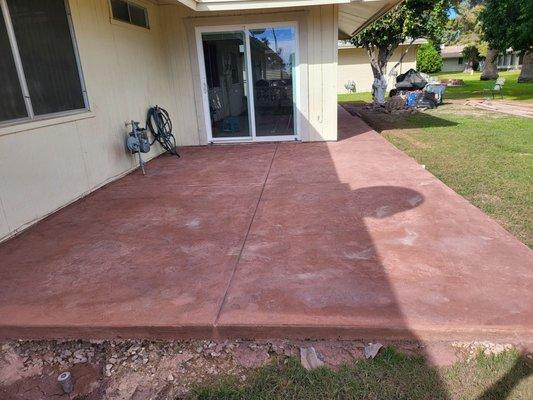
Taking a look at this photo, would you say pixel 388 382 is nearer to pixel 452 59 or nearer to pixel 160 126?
pixel 160 126

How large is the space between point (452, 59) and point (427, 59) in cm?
2171

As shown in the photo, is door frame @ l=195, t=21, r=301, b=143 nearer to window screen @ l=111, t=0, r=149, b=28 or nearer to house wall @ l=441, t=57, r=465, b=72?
window screen @ l=111, t=0, r=149, b=28

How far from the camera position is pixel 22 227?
3.47m

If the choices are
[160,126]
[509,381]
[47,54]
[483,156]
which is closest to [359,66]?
[483,156]

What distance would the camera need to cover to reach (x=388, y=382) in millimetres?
1712

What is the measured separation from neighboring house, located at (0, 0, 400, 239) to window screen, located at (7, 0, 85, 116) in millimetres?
11

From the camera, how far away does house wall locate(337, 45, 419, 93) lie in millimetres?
21656

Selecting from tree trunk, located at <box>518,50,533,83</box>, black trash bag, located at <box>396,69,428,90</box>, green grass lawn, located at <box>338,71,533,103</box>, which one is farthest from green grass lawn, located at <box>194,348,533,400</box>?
tree trunk, located at <box>518,50,533,83</box>

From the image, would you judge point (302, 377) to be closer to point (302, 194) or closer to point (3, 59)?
point (302, 194)

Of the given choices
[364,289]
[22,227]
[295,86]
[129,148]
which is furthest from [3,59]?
[295,86]

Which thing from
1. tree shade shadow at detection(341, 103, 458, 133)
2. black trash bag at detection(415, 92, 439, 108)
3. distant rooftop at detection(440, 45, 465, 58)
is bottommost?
tree shade shadow at detection(341, 103, 458, 133)

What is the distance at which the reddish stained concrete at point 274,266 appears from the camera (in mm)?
2006

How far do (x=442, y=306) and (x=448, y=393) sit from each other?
1.66 ft

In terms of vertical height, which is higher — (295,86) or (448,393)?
(295,86)
